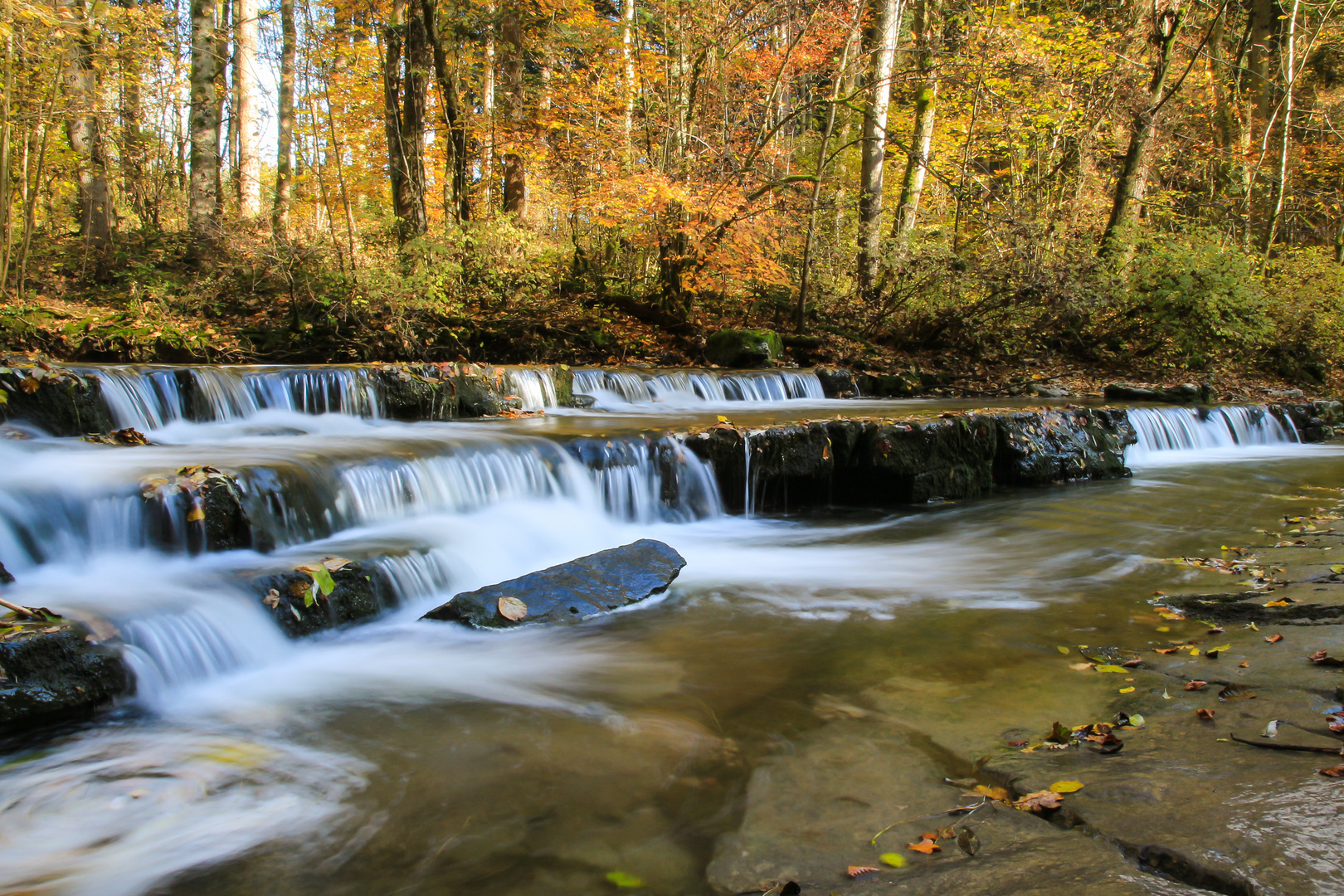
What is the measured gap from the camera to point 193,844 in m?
2.56

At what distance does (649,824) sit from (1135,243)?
17198mm

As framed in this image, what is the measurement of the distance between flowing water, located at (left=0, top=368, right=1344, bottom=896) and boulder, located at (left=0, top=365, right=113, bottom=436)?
0.33 meters

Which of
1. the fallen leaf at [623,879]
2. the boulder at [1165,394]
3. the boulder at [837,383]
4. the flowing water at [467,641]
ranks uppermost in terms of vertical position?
the boulder at [837,383]

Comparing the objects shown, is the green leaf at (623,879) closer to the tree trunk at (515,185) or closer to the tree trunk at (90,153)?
the tree trunk at (90,153)

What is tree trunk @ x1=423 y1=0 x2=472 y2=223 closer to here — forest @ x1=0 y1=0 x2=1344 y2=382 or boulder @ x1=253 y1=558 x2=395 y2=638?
forest @ x1=0 y1=0 x2=1344 y2=382

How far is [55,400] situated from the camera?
675 centimetres

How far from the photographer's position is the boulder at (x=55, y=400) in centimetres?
648

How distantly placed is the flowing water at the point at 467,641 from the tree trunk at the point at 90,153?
20.9ft

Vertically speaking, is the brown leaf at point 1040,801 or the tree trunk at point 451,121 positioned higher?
the tree trunk at point 451,121

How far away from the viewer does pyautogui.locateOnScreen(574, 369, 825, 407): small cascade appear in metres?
11.7

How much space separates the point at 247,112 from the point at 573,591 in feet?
49.8

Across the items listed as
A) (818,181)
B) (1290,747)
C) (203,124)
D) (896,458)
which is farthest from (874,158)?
(1290,747)

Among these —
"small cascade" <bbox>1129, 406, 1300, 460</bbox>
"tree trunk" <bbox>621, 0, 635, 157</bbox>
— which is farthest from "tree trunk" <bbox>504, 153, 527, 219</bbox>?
"small cascade" <bbox>1129, 406, 1300, 460</bbox>

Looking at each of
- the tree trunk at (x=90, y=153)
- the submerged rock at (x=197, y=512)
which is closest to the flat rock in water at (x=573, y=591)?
the submerged rock at (x=197, y=512)
